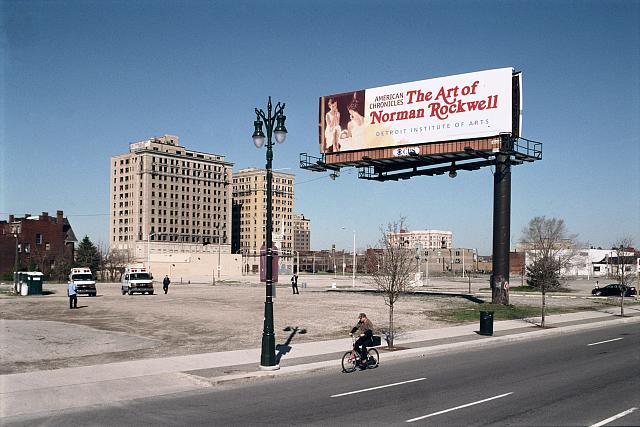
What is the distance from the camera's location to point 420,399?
1367 cm

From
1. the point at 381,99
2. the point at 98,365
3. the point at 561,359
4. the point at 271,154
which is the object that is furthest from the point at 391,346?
the point at 381,99

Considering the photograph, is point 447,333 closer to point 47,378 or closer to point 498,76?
point 47,378

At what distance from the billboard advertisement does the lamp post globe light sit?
26382 mm

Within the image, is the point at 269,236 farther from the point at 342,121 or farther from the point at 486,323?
the point at 342,121

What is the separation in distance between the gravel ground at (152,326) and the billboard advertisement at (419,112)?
12725 millimetres

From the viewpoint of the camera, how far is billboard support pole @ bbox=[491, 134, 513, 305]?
41.3 m

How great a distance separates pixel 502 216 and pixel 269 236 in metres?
27.4

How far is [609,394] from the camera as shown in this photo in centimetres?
A: 1384

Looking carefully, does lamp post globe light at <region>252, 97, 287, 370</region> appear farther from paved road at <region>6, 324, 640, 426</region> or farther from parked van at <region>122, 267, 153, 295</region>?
parked van at <region>122, 267, 153, 295</region>

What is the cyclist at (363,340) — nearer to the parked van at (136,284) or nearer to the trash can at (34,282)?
the parked van at (136,284)

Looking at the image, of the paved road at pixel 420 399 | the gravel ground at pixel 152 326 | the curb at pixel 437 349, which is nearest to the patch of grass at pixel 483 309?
the gravel ground at pixel 152 326

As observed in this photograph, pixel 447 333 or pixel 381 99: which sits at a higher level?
A: pixel 381 99

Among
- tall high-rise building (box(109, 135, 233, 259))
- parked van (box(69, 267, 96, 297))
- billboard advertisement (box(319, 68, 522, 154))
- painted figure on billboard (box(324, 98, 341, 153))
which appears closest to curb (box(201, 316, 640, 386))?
billboard advertisement (box(319, 68, 522, 154))

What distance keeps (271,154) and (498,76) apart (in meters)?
27.3
